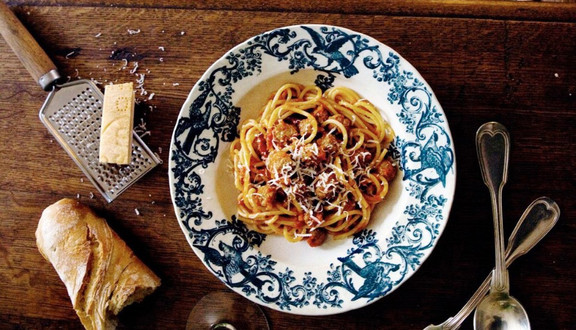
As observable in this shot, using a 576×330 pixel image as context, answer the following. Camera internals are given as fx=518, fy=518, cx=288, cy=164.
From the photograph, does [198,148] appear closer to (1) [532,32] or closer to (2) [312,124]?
(2) [312,124]

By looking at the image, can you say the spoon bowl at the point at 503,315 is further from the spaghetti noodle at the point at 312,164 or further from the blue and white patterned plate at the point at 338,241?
the spaghetti noodle at the point at 312,164

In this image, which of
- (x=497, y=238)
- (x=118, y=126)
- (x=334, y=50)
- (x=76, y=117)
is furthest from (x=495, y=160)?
(x=76, y=117)

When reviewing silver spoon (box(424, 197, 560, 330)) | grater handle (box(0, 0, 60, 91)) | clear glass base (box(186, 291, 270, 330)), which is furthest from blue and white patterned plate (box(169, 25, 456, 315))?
grater handle (box(0, 0, 60, 91))

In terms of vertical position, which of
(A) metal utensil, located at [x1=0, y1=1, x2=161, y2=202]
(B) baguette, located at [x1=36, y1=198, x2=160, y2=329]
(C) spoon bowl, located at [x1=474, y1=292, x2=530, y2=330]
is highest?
(A) metal utensil, located at [x1=0, y1=1, x2=161, y2=202]

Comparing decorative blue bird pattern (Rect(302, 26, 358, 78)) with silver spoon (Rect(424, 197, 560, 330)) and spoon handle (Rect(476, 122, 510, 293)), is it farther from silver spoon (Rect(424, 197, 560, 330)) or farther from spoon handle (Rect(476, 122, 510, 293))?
silver spoon (Rect(424, 197, 560, 330))

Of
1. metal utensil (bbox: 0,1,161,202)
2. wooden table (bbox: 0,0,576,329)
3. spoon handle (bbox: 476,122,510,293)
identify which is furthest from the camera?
metal utensil (bbox: 0,1,161,202)

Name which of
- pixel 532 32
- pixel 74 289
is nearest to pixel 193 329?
pixel 74 289

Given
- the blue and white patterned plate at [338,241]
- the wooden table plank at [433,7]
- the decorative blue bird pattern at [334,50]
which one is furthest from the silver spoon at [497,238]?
the decorative blue bird pattern at [334,50]
